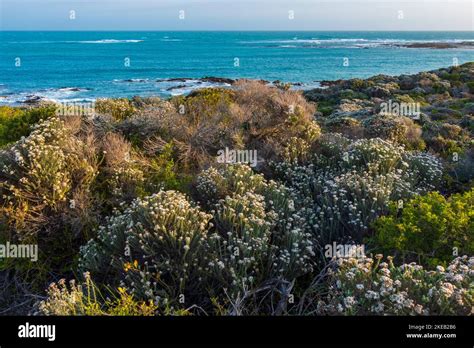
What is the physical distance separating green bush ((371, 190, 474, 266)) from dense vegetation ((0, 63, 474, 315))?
0.02m

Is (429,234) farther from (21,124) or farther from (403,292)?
(21,124)

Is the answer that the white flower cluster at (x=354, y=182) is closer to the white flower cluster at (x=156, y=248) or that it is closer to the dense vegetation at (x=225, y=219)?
the dense vegetation at (x=225, y=219)

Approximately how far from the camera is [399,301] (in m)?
3.96

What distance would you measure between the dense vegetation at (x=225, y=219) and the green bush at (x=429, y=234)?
2cm

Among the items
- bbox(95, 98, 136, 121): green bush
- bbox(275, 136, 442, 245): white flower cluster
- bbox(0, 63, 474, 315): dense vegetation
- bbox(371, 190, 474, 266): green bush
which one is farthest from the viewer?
bbox(95, 98, 136, 121): green bush

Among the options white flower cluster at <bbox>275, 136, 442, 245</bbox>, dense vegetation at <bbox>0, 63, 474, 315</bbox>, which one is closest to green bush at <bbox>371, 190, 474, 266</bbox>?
dense vegetation at <bbox>0, 63, 474, 315</bbox>

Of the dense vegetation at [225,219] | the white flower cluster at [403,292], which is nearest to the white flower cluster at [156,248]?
the dense vegetation at [225,219]

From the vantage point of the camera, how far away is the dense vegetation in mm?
4879

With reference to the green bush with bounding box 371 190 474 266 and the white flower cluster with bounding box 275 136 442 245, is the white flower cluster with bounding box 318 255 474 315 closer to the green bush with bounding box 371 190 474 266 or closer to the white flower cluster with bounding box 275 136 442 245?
the green bush with bounding box 371 190 474 266

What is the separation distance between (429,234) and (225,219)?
268 cm
